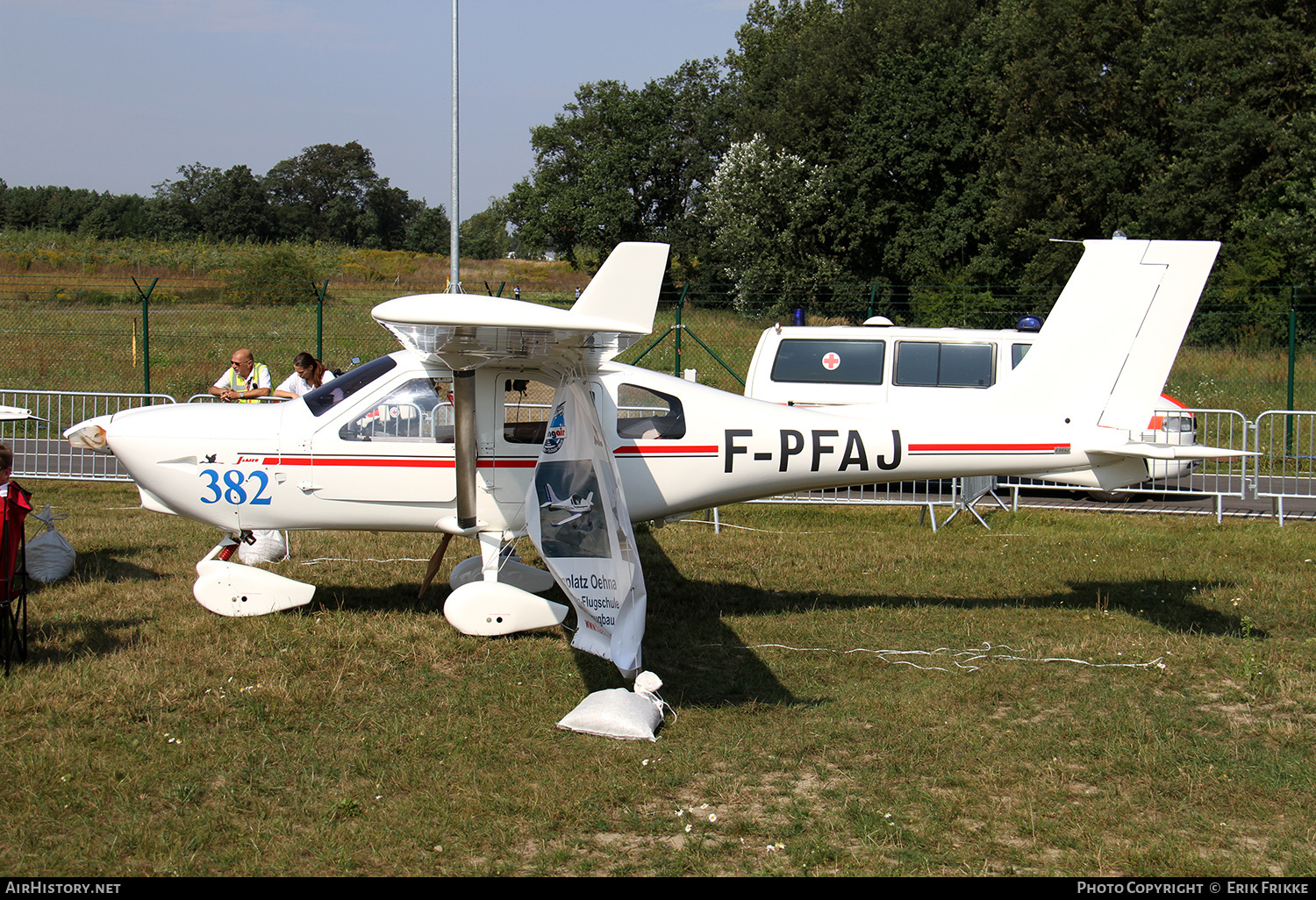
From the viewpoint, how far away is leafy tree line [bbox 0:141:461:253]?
59781 mm

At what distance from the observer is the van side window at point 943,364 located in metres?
11.9

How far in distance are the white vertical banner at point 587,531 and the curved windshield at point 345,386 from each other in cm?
147

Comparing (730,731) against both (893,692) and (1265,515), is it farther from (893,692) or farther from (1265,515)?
(1265,515)

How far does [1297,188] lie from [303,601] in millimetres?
26741

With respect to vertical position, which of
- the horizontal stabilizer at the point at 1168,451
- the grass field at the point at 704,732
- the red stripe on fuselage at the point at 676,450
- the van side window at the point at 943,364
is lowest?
the grass field at the point at 704,732

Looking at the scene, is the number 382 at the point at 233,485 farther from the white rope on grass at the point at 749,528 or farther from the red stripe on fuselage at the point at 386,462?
the white rope on grass at the point at 749,528

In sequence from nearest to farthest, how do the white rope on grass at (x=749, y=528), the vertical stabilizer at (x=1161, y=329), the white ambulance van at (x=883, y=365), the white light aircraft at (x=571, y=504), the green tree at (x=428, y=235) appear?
1. the white light aircraft at (x=571, y=504)
2. the vertical stabilizer at (x=1161, y=329)
3. the white rope on grass at (x=749, y=528)
4. the white ambulance van at (x=883, y=365)
5. the green tree at (x=428, y=235)

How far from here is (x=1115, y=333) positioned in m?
7.03

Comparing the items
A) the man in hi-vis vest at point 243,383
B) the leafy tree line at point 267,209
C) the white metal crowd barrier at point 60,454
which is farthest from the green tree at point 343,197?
the man in hi-vis vest at point 243,383

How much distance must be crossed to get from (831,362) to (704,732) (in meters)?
7.36

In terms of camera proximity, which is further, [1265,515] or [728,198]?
[728,198]

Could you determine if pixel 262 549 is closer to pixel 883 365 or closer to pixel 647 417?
pixel 647 417

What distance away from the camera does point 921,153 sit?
35.8m
